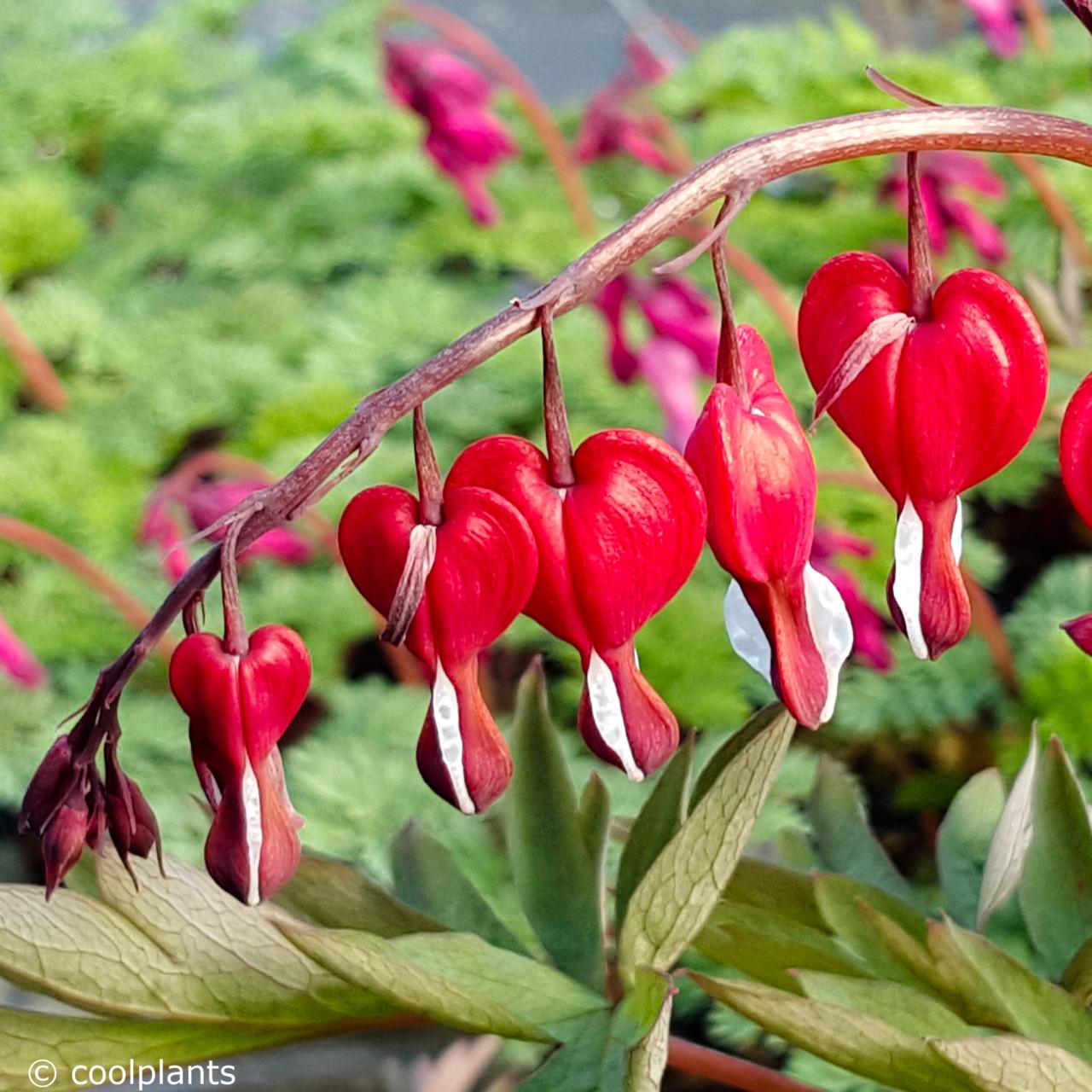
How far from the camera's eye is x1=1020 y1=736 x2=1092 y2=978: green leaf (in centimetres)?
60

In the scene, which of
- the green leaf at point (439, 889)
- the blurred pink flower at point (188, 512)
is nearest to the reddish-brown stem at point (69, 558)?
the blurred pink flower at point (188, 512)

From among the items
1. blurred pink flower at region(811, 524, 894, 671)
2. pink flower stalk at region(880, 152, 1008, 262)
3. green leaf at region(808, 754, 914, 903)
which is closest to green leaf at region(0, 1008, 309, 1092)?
green leaf at region(808, 754, 914, 903)

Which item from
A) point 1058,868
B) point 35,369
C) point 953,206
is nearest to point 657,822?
point 1058,868

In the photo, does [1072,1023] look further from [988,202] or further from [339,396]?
[988,202]

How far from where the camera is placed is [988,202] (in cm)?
A: 185

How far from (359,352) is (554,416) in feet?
4.51

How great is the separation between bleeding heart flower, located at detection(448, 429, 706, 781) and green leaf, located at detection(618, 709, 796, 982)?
76 mm

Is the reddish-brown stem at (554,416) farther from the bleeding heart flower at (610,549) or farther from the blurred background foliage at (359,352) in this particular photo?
the blurred background foliage at (359,352)

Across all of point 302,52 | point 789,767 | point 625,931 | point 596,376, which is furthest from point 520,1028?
point 302,52

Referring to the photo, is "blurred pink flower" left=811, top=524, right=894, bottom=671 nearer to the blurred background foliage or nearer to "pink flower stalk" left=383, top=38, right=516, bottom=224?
the blurred background foliage

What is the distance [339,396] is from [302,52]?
1.47 m

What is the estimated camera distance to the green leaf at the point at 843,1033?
1.64 ft

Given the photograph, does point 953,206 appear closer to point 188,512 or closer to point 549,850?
point 188,512

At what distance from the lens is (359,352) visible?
1.78m
